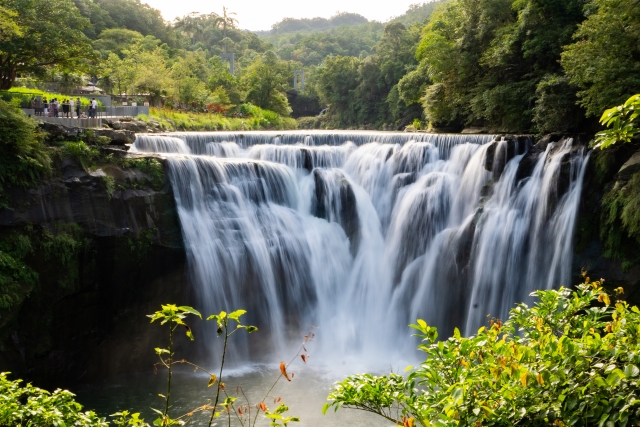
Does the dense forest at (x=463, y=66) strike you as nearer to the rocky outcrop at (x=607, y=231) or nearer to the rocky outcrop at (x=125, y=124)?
the rocky outcrop at (x=607, y=231)

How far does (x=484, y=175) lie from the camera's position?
18922 millimetres

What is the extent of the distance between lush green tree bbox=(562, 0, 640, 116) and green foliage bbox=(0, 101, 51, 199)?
1449cm

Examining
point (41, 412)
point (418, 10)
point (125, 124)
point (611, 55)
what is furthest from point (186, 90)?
point (418, 10)

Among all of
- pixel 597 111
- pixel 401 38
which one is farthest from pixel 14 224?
pixel 401 38

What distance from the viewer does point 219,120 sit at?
36.2 m

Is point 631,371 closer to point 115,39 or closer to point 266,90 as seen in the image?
point 266,90

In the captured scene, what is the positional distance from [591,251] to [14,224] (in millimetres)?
14315

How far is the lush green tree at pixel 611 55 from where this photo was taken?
1580cm

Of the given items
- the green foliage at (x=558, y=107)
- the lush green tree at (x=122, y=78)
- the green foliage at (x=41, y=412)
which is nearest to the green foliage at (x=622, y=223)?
the green foliage at (x=558, y=107)

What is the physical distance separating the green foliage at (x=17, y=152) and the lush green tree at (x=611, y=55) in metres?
14.5

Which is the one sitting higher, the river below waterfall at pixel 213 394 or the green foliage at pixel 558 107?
the green foliage at pixel 558 107

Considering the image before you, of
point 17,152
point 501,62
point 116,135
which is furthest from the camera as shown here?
point 501,62

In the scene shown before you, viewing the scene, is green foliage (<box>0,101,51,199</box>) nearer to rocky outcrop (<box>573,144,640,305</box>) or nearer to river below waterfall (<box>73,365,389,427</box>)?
river below waterfall (<box>73,365,389,427</box>)

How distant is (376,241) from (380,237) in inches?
8.9
